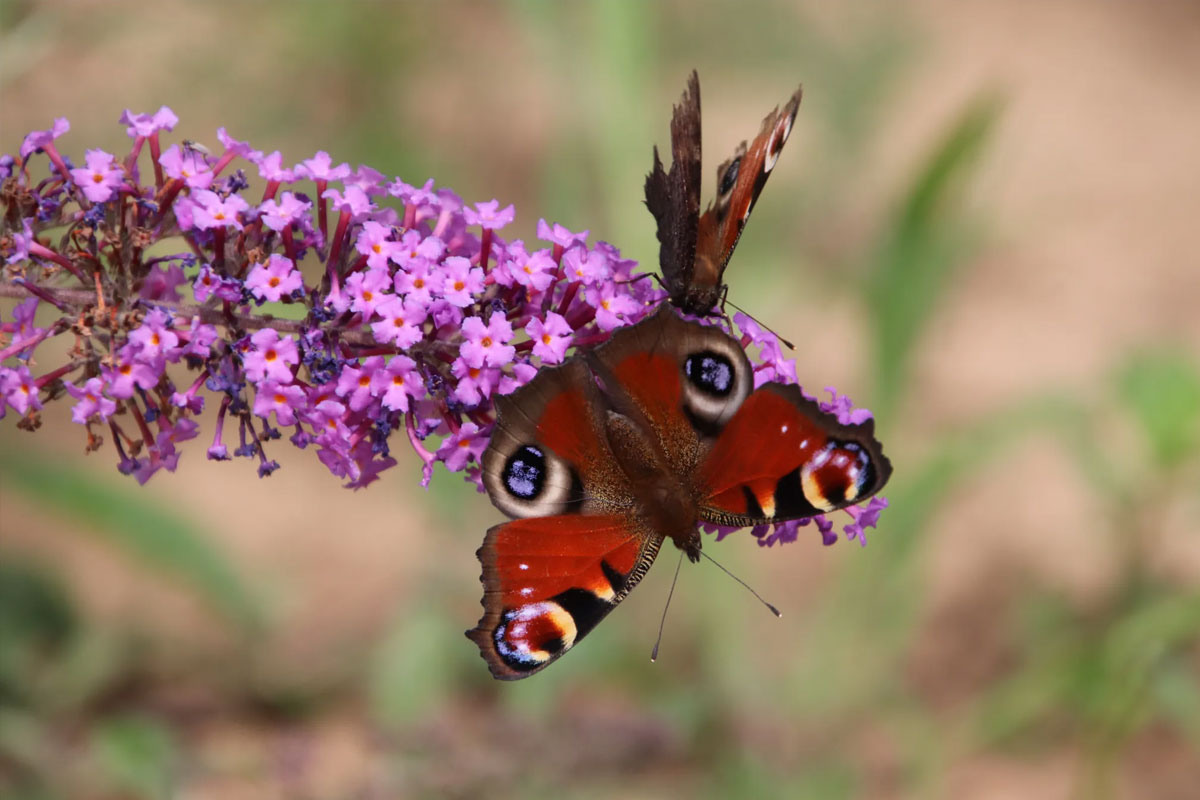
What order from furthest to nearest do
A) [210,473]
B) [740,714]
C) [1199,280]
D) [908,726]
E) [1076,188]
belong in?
[1076,188] < [1199,280] < [210,473] < [908,726] < [740,714]

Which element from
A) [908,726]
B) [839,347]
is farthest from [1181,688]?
[839,347]

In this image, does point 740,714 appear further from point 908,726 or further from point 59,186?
point 59,186

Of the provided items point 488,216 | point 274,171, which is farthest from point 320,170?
point 488,216

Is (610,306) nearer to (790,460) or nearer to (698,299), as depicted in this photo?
(698,299)

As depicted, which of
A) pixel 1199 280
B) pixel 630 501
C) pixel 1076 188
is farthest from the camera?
pixel 1076 188

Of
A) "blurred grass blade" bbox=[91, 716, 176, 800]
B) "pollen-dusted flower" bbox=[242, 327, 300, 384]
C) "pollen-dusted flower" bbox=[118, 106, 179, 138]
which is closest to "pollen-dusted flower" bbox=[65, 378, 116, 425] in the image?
"pollen-dusted flower" bbox=[242, 327, 300, 384]

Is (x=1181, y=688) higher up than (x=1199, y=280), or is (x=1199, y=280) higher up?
(x=1199, y=280)

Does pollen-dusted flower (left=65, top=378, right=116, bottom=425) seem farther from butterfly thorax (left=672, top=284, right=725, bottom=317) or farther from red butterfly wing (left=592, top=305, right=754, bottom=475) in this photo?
butterfly thorax (left=672, top=284, right=725, bottom=317)
